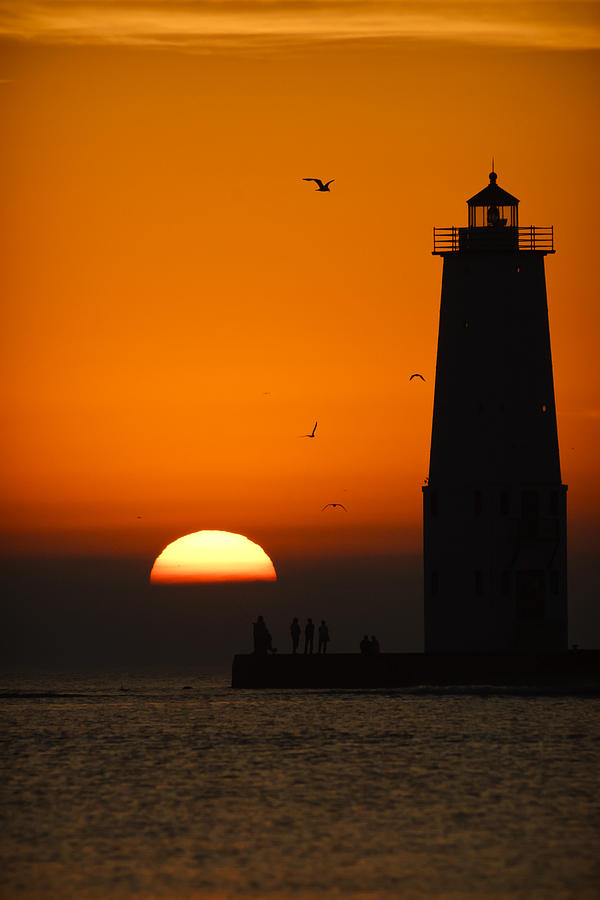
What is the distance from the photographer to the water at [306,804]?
29.2 meters

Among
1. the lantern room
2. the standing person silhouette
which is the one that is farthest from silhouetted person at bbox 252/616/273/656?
the lantern room

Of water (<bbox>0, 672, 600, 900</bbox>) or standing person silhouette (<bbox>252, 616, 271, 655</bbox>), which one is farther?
standing person silhouette (<bbox>252, 616, 271, 655</bbox>)

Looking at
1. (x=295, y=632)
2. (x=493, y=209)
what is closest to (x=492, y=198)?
(x=493, y=209)

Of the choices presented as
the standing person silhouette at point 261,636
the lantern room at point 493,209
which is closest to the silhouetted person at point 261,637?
the standing person silhouette at point 261,636

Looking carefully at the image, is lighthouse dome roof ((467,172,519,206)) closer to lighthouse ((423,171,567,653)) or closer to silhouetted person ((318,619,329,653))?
lighthouse ((423,171,567,653))

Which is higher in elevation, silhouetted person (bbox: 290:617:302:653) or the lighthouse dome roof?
the lighthouse dome roof

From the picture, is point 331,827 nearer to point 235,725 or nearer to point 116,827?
point 116,827

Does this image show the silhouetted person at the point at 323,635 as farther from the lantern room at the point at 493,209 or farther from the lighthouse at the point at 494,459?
the lantern room at the point at 493,209

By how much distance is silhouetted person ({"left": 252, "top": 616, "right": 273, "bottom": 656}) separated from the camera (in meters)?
65.0

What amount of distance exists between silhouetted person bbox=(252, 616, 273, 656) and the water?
3054 millimetres

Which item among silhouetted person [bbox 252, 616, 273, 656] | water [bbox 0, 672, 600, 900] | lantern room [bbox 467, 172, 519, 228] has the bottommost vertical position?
water [bbox 0, 672, 600, 900]

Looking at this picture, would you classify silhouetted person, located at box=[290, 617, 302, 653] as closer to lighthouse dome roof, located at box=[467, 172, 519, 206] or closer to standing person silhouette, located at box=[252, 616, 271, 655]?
standing person silhouette, located at box=[252, 616, 271, 655]

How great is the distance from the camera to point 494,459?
6325cm

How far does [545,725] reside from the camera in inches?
2173
